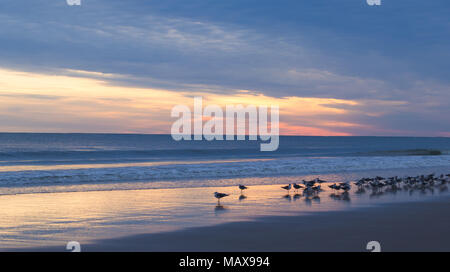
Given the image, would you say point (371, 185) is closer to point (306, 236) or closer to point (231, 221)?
point (231, 221)

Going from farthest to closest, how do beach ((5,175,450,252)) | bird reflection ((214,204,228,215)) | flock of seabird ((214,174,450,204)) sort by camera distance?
flock of seabird ((214,174,450,204))
bird reflection ((214,204,228,215))
beach ((5,175,450,252))

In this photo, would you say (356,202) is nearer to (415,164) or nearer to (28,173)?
(28,173)

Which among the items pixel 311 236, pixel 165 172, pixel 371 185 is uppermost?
pixel 165 172

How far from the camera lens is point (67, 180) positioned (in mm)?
19844

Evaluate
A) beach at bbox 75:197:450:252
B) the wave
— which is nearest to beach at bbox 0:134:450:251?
beach at bbox 75:197:450:252

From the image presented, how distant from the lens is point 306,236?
9055 mm

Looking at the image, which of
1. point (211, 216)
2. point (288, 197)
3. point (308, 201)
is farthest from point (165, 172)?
→ point (211, 216)

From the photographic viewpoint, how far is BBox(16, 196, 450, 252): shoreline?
821 cm

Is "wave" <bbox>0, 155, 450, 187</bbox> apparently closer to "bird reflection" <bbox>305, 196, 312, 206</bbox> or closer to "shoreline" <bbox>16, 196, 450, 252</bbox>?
"bird reflection" <bbox>305, 196, 312, 206</bbox>
